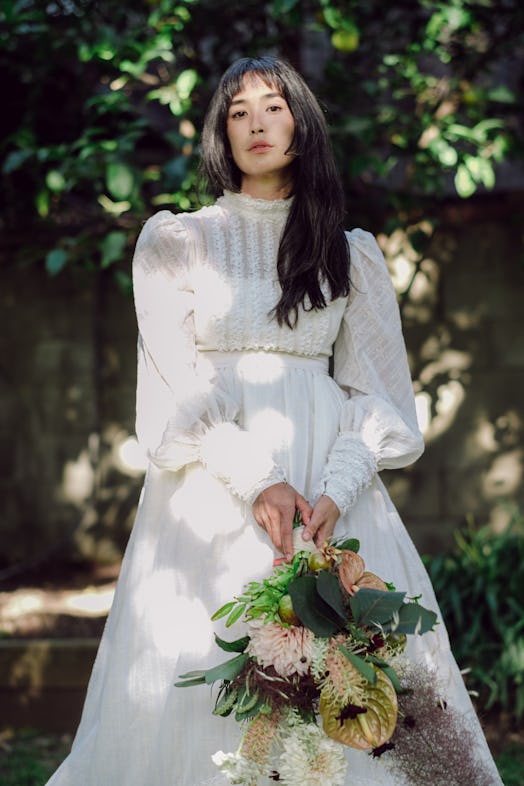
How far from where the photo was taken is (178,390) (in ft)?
7.36

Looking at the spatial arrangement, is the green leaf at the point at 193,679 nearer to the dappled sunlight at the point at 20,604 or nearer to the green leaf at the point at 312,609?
the green leaf at the point at 312,609

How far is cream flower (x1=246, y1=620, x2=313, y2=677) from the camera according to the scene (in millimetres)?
1753

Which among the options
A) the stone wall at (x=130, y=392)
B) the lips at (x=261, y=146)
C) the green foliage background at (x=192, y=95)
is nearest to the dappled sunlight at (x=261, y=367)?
the lips at (x=261, y=146)

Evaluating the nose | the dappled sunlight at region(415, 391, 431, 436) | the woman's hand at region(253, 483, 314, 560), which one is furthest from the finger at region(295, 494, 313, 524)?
the dappled sunlight at region(415, 391, 431, 436)

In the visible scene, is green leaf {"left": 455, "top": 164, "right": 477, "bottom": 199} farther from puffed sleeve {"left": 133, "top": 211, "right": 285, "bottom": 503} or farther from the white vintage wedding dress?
puffed sleeve {"left": 133, "top": 211, "right": 285, "bottom": 503}

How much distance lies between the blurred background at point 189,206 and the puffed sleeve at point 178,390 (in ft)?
5.93

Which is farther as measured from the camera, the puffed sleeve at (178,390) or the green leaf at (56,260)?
the green leaf at (56,260)

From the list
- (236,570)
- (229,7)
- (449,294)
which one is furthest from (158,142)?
(236,570)

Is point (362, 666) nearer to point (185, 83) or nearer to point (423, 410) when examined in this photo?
point (185, 83)

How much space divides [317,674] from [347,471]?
55 centimetres

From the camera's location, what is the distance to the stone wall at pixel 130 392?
557 centimetres

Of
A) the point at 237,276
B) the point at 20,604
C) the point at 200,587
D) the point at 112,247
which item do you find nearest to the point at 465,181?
the point at 112,247

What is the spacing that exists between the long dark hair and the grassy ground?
7.02 ft

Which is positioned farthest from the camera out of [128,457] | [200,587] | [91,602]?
[128,457]
